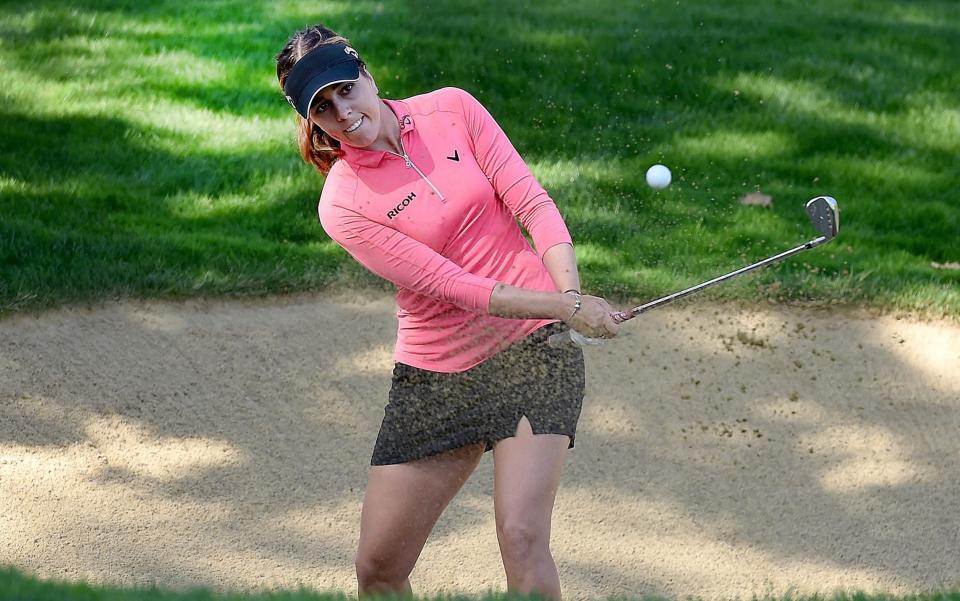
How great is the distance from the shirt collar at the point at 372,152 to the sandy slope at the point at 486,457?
1.94 m

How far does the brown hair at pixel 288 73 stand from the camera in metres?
3.49

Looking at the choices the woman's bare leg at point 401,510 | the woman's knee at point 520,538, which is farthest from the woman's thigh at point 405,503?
the woman's knee at point 520,538

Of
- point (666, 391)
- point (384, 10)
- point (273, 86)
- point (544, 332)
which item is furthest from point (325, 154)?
point (384, 10)

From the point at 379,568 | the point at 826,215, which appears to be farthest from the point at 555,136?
the point at 379,568

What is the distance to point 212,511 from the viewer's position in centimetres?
523

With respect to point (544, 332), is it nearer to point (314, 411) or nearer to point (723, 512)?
point (723, 512)

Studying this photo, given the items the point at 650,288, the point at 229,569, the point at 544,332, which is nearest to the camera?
the point at 544,332

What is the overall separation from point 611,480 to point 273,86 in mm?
4514

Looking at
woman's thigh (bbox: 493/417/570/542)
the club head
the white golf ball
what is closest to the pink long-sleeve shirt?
woman's thigh (bbox: 493/417/570/542)

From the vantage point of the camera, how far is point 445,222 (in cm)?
353

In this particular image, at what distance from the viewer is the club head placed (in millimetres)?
3768

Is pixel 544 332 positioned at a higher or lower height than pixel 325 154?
lower

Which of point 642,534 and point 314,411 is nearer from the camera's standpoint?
point 642,534

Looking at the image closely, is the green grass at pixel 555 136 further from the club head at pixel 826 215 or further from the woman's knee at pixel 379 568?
the woman's knee at pixel 379 568
